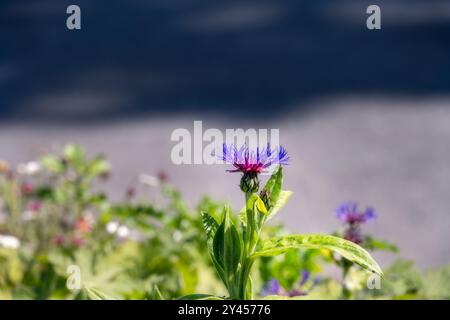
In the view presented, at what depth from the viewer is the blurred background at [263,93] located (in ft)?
14.6

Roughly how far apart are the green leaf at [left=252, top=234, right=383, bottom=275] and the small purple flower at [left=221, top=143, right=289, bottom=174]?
0.41ft

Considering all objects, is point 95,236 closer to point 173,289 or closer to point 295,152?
point 173,289

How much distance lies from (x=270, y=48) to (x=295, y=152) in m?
1.70

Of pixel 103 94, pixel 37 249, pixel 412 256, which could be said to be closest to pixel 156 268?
pixel 37 249

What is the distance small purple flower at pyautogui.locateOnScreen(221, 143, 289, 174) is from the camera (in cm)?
138

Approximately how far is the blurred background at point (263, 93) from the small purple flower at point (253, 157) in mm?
2382

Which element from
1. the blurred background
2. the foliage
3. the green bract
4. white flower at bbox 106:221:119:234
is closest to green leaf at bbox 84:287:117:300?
the foliage

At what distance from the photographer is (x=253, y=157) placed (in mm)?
1402

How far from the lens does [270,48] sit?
20.7 ft

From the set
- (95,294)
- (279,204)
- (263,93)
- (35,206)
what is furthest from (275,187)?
(263,93)

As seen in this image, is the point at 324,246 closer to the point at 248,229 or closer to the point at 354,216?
the point at 248,229

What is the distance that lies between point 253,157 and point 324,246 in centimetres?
21

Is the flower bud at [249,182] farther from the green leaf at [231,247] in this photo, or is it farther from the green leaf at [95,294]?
the green leaf at [95,294]

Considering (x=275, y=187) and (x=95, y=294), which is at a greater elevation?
(x=275, y=187)
